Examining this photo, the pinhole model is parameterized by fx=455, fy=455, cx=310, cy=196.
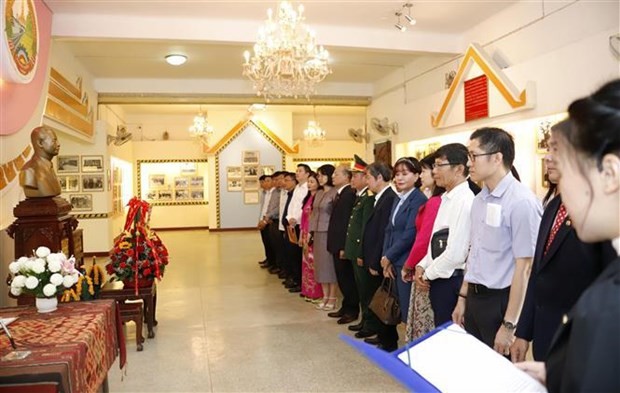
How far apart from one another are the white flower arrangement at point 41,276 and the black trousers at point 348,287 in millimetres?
3099

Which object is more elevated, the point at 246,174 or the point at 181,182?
the point at 246,174

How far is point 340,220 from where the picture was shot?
5.00 m

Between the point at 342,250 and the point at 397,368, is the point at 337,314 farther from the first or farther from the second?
the point at 397,368

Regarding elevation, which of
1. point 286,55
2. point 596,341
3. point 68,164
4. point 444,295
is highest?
point 286,55

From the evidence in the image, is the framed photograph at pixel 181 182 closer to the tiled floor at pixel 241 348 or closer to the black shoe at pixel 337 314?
the tiled floor at pixel 241 348

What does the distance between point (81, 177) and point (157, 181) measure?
557 centimetres

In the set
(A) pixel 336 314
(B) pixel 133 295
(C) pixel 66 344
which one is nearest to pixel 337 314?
(A) pixel 336 314

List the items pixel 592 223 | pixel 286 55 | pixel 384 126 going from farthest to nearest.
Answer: pixel 384 126 → pixel 286 55 → pixel 592 223

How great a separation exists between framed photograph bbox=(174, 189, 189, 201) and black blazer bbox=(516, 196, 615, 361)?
48.6ft

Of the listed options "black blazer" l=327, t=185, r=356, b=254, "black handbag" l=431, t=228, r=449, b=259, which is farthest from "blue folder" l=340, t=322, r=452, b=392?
"black blazer" l=327, t=185, r=356, b=254

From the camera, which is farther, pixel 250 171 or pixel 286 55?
pixel 250 171

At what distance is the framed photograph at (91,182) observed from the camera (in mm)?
10094

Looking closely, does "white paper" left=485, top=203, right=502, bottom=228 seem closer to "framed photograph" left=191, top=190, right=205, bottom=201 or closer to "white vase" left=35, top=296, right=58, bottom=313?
"white vase" left=35, top=296, right=58, bottom=313

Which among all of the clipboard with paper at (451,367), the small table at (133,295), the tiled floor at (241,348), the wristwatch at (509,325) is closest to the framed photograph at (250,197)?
the tiled floor at (241,348)
